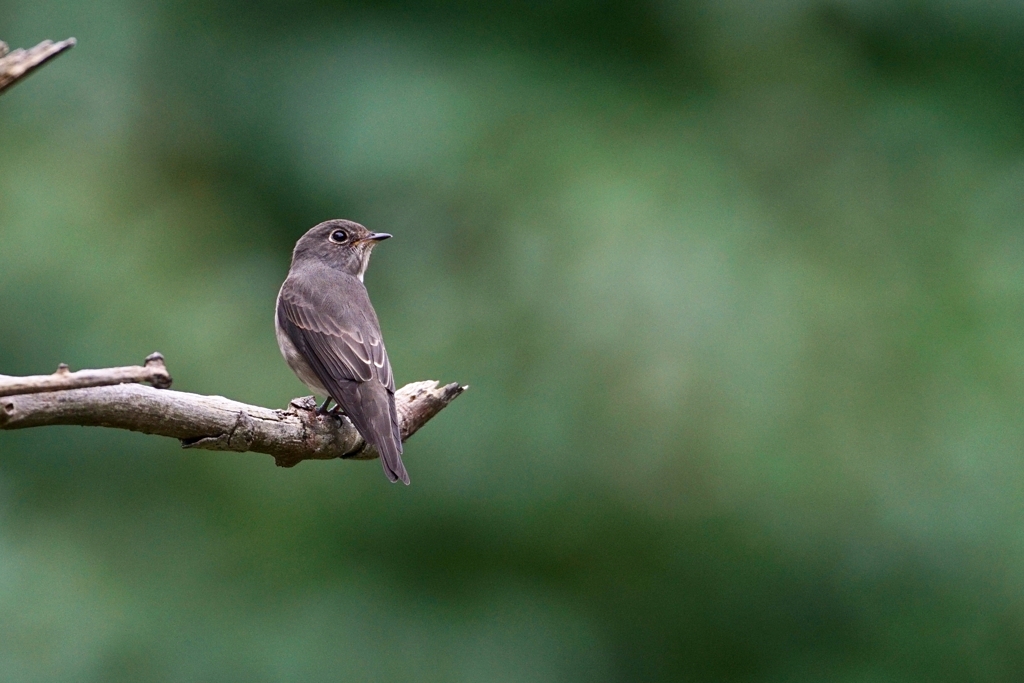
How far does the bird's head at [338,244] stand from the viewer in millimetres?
5703

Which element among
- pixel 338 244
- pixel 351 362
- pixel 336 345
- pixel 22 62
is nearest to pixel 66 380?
pixel 22 62

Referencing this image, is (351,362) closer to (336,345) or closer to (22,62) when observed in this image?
(336,345)

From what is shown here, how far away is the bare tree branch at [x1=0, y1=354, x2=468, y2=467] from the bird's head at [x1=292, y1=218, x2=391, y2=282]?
1376 millimetres

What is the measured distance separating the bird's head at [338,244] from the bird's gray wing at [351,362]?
42 cm

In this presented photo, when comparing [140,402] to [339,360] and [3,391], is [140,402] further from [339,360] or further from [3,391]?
[339,360]

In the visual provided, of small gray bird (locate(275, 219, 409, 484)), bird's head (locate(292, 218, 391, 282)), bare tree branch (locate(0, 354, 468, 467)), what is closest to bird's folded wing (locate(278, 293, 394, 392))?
small gray bird (locate(275, 219, 409, 484))

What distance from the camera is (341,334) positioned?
486cm

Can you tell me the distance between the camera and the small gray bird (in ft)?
13.9

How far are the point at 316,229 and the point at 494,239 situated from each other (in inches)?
60.4

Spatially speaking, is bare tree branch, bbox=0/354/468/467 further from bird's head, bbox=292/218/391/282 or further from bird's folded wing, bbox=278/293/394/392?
bird's head, bbox=292/218/391/282

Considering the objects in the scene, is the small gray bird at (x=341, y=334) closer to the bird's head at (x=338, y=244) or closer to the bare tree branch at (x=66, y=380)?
the bird's head at (x=338, y=244)

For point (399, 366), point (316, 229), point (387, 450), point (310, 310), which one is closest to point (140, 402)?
point (387, 450)

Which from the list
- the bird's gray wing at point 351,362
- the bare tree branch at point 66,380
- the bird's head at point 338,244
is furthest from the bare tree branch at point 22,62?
the bird's head at point 338,244

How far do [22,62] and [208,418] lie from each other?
46.6 inches
